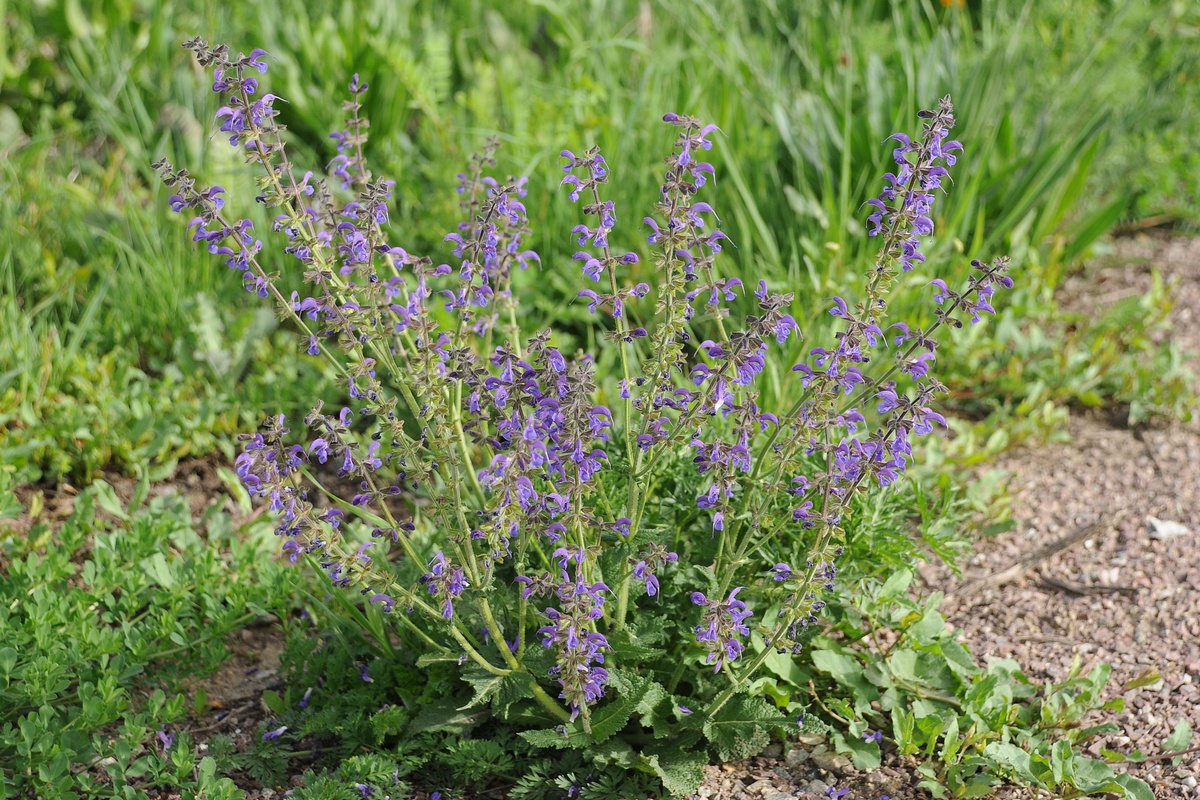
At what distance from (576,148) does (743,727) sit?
2.69 m

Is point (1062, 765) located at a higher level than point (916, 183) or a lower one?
lower

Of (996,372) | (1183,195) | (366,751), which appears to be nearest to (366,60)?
(996,372)

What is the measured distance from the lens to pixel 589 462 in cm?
189

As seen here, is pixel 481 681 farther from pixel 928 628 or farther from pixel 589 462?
pixel 928 628

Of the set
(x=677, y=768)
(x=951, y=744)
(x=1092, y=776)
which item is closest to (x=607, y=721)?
(x=677, y=768)

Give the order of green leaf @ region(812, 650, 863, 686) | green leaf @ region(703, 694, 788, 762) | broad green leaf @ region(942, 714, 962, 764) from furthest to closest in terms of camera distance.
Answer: green leaf @ region(812, 650, 863, 686) → broad green leaf @ region(942, 714, 962, 764) → green leaf @ region(703, 694, 788, 762)

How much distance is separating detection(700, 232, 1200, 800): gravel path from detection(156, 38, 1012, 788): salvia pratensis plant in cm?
40

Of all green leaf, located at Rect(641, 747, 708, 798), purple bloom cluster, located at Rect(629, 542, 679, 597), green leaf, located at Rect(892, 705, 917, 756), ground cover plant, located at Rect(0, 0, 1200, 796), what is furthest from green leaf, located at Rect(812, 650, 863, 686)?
purple bloom cluster, located at Rect(629, 542, 679, 597)

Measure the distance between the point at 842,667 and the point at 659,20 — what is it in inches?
147

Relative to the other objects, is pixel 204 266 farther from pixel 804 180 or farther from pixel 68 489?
pixel 804 180

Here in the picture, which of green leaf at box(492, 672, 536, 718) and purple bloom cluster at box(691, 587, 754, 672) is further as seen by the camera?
green leaf at box(492, 672, 536, 718)

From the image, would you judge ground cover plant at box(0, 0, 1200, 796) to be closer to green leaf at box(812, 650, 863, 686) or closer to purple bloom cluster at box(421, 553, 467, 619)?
green leaf at box(812, 650, 863, 686)

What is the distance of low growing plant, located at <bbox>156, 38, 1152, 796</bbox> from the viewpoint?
76.4 inches

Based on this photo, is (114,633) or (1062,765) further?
(114,633)
